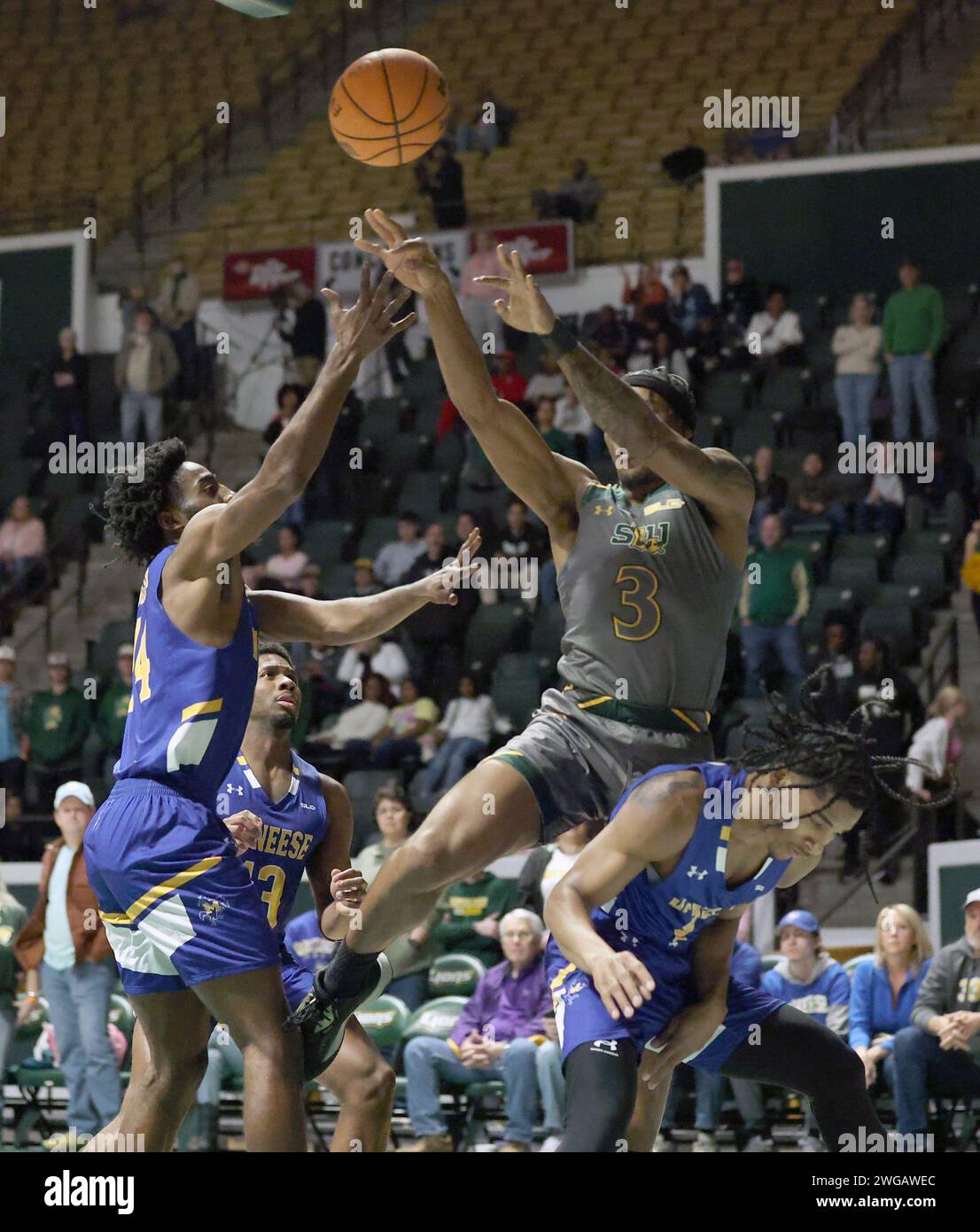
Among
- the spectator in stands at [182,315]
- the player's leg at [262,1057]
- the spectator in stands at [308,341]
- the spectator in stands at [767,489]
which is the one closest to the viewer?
the player's leg at [262,1057]

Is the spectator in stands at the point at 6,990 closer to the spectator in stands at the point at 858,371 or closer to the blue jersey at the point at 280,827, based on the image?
the blue jersey at the point at 280,827

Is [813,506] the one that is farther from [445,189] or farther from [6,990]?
[6,990]

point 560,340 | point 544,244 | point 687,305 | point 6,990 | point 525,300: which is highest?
point 544,244

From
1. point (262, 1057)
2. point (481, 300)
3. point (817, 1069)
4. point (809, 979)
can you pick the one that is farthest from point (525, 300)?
point (481, 300)

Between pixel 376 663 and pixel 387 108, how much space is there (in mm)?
6357

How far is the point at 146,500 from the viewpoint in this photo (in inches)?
219

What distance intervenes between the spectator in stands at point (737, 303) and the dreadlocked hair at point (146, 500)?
32.8ft

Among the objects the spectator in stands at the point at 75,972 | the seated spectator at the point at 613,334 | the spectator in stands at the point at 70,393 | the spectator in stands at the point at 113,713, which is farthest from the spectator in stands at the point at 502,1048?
the spectator in stands at the point at 70,393

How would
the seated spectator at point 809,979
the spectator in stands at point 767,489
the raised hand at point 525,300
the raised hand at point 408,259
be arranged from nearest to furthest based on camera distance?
the raised hand at point 525,300 → the raised hand at point 408,259 → the seated spectator at point 809,979 → the spectator in stands at point 767,489

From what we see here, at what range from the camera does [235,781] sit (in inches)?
249

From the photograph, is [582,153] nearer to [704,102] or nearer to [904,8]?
[704,102]

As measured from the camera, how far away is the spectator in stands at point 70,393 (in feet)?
53.2

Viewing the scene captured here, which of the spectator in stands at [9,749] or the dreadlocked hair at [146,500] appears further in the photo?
the spectator in stands at [9,749]

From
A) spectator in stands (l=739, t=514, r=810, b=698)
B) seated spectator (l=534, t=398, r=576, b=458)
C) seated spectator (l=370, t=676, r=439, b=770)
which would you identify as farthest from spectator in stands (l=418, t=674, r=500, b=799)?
seated spectator (l=534, t=398, r=576, b=458)
